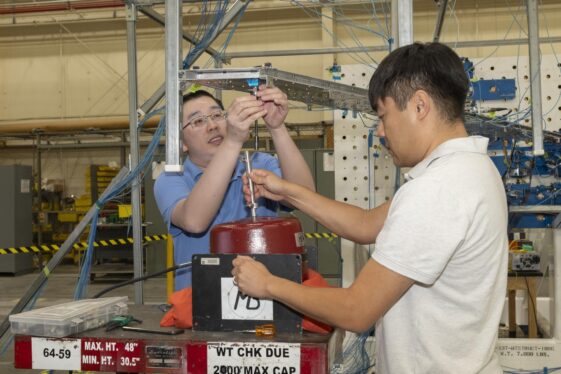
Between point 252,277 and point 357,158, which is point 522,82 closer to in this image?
point 357,158

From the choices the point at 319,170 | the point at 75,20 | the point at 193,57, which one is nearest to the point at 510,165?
the point at 193,57

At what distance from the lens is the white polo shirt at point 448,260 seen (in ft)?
3.16

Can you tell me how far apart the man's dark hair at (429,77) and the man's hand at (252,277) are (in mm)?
414

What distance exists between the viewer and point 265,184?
1.44 m

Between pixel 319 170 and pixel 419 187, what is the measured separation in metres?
5.47

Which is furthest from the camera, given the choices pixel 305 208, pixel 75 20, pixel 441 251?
pixel 75 20

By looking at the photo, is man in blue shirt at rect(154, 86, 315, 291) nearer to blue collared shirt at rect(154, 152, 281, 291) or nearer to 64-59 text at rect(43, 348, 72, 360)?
blue collared shirt at rect(154, 152, 281, 291)

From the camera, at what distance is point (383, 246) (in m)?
0.99

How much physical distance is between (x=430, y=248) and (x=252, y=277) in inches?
14.1

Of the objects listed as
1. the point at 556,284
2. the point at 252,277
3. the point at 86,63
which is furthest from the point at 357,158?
the point at 86,63

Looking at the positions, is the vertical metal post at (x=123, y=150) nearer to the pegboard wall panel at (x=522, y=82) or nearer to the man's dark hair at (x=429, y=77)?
the pegboard wall panel at (x=522, y=82)

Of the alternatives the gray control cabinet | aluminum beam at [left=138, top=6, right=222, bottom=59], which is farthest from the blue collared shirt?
the gray control cabinet

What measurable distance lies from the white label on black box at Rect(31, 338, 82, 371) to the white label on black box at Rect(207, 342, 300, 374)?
30 cm

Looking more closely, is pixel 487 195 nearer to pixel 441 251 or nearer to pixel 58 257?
pixel 441 251
